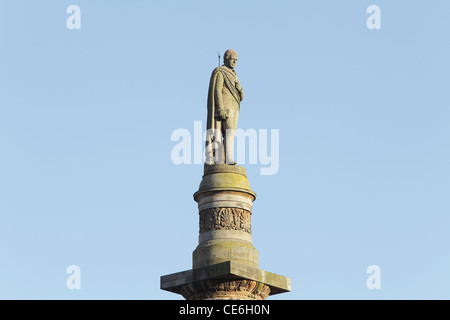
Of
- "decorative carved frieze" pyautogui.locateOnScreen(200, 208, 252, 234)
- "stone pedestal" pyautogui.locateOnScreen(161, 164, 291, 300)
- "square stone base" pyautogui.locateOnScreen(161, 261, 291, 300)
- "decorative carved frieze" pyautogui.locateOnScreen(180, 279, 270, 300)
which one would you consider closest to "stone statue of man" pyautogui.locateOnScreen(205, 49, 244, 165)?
"stone pedestal" pyautogui.locateOnScreen(161, 164, 291, 300)

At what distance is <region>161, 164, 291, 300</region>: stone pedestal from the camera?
31.7 meters

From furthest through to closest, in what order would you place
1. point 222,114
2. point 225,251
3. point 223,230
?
point 222,114 → point 223,230 → point 225,251

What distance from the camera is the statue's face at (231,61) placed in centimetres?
3569

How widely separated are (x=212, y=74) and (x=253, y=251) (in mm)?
6537

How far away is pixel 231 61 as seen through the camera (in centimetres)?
3569

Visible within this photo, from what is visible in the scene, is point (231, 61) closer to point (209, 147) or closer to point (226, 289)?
point (209, 147)

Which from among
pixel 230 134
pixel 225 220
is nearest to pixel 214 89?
pixel 230 134

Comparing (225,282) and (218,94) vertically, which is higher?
(218,94)

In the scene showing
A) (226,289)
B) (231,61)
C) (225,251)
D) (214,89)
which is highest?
(231,61)

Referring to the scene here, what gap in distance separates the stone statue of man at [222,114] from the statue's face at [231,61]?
47mm

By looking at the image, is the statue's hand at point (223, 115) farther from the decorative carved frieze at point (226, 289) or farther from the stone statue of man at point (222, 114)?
the decorative carved frieze at point (226, 289)

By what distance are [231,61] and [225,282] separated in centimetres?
821

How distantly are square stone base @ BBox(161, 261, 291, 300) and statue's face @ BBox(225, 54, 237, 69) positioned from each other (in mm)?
7649
